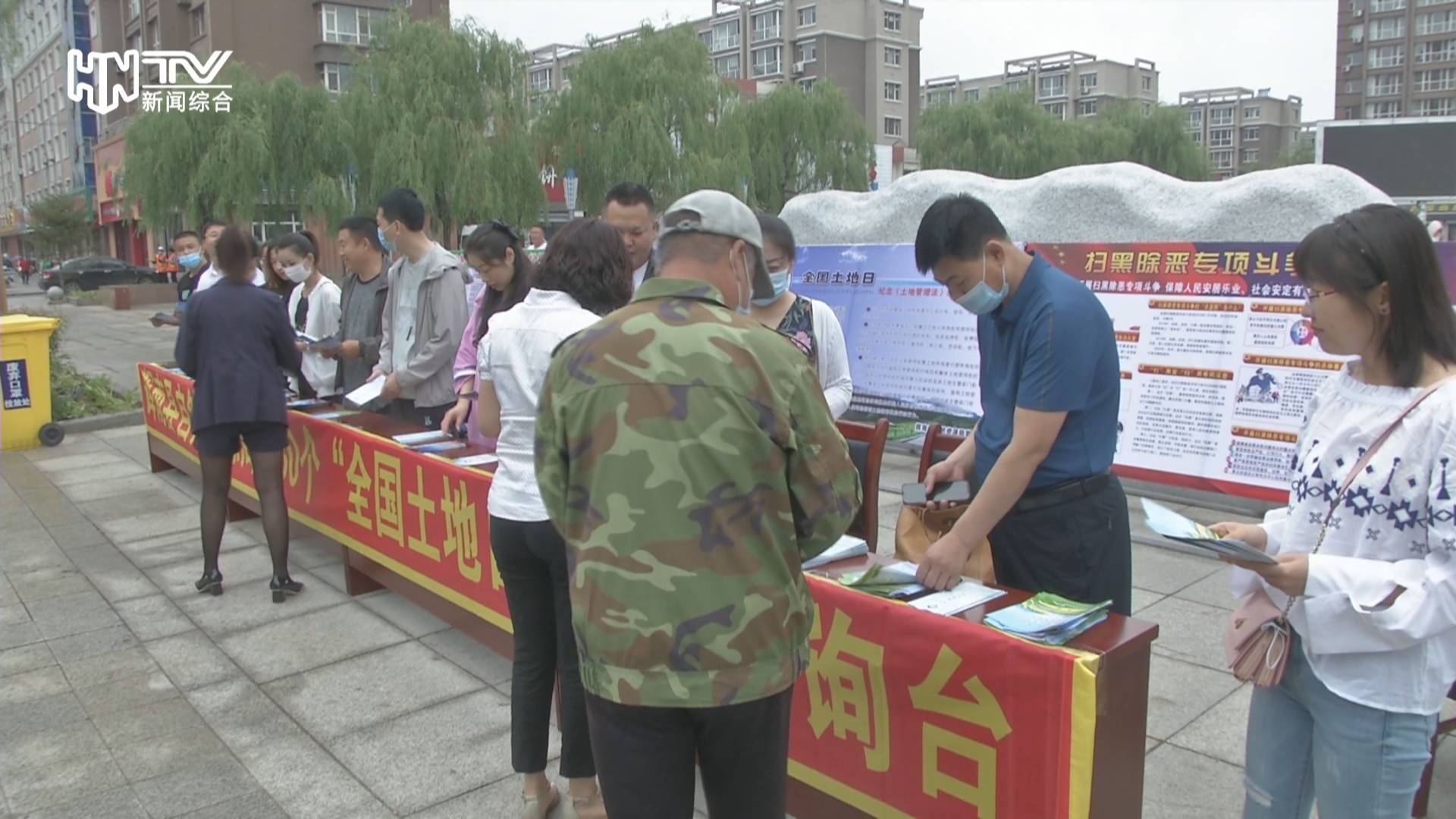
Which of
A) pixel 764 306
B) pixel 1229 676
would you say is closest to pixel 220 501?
pixel 764 306

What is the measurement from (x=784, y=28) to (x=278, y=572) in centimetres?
6513

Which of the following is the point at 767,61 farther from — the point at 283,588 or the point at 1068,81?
the point at 283,588

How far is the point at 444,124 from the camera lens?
1958 cm

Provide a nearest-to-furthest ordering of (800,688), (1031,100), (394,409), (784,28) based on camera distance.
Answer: (800,688)
(394,409)
(1031,100)
(784,28)

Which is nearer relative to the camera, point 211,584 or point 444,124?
point 211,584

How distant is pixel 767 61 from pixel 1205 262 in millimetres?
65668

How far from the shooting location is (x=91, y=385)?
378 inches

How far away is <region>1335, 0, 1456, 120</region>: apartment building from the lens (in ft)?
256

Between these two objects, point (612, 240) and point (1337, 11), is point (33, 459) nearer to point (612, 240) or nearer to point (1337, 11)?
point (612, 240)

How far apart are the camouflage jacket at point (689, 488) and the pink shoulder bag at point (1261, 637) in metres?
0.83

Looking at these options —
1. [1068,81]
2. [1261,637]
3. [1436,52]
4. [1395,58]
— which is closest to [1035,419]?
[1261,637]

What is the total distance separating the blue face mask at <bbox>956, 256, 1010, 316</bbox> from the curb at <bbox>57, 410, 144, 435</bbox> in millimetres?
9047

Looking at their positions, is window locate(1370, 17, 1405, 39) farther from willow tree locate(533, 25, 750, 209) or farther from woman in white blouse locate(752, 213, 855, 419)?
woman in white blouse locate(752, 213, 855, 419)

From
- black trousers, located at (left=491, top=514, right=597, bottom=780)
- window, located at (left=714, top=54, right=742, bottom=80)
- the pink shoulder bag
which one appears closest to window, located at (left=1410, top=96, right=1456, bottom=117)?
window, located at (left=714, top=54, right=742, bottom=80)
